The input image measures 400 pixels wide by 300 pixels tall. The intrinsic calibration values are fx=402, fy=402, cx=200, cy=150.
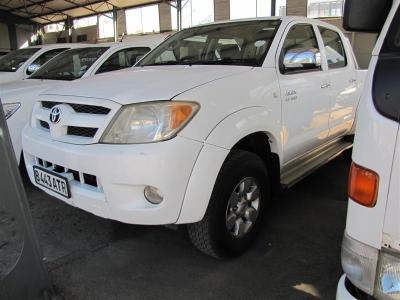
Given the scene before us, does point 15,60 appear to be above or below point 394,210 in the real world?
above

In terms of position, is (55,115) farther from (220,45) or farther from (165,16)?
(165,16)

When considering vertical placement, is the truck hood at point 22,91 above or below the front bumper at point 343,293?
above

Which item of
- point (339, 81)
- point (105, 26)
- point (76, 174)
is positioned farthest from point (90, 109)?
point (105, 26)

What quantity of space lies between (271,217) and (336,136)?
1446 mm

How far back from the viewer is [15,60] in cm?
782

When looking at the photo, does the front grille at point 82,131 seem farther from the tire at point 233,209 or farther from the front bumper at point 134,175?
the tire at point 233,209

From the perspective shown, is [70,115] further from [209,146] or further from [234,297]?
[234,297]

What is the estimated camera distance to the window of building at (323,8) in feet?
65.0

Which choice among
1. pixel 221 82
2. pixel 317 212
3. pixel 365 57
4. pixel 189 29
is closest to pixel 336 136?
pixel 317 212

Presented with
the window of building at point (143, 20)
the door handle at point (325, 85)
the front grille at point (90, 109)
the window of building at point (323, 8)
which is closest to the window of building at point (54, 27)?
the window of building at point (143, 20)

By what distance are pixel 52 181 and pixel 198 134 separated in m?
1.14

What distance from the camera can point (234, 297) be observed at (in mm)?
2596

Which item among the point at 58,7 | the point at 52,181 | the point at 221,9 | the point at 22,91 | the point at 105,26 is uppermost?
the point at 58,7

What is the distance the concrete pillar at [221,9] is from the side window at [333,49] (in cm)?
1853
